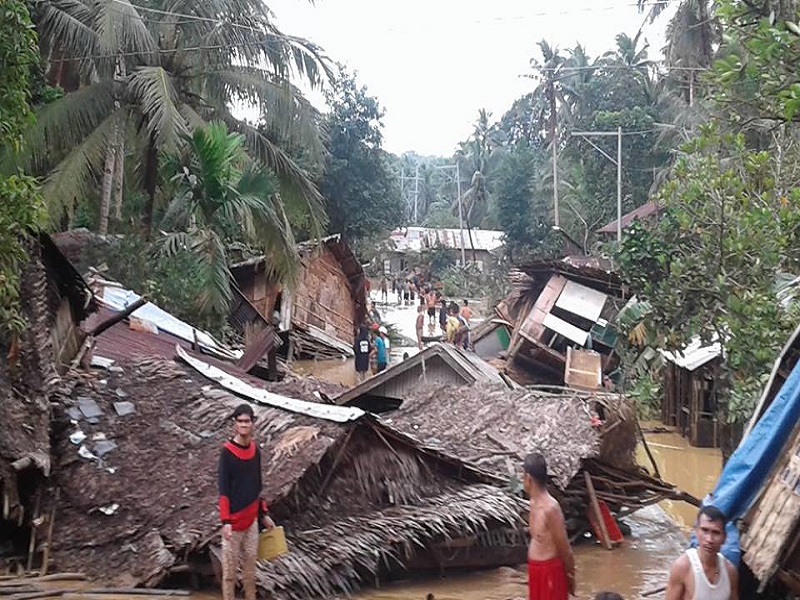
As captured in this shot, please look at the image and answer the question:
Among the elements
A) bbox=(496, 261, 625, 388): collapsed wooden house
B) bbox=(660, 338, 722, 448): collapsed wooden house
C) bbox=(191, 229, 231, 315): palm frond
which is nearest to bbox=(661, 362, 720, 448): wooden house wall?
bbox=(660, 338, 722, 448): collapsed wooden house

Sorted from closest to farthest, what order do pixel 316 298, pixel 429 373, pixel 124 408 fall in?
pixel 124 408
pixel 429 373
pixel 316 298

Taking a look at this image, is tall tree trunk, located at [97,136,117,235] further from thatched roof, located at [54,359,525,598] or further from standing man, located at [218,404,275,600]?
standing man, located at [218,404,275,600]

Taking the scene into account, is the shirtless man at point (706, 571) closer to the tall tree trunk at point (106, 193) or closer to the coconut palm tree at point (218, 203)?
the coconut palm tree at point (218, 203)

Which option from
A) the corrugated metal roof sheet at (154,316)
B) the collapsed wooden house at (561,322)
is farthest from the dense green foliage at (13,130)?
the collapsed wooden house at (561,322)

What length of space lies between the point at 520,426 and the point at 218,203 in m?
7.01

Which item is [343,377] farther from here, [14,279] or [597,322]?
[14,279]

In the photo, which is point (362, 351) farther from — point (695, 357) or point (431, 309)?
point (431, 309)

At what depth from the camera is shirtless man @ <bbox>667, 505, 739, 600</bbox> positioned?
4.21m

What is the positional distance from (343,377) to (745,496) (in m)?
17.1

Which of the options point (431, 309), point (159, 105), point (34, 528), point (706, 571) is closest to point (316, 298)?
point (431, 309)

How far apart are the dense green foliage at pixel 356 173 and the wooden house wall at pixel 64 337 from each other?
896 inches

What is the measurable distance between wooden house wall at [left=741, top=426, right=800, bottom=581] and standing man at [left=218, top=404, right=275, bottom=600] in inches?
126

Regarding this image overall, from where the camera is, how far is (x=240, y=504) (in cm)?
605

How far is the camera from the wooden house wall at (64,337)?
8.95 meters
